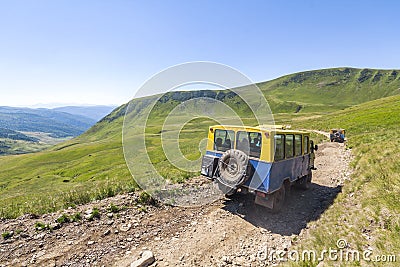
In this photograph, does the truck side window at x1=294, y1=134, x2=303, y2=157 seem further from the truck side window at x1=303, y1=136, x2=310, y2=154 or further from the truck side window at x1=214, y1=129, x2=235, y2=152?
the truck side window at x1=214, y1=129, x2=235, y2=152

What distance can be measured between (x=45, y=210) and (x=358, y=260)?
37.2 ft

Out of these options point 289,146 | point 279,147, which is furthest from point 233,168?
point 289,146

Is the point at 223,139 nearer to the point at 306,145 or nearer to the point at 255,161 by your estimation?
the point at 255,161

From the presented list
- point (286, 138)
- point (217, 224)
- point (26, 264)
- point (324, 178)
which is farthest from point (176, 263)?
point (324, 178)

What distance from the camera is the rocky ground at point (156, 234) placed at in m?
7.09

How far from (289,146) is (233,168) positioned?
3242 millimetres

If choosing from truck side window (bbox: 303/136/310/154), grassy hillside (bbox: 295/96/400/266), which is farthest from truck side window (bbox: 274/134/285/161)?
truck side window (bbox: 303/136/310/154)

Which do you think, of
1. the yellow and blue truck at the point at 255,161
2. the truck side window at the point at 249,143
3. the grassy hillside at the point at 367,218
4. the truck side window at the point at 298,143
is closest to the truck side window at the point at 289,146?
the yellow and blue truck at the point at 255,161

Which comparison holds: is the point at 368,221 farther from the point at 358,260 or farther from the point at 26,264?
the point at 26,264

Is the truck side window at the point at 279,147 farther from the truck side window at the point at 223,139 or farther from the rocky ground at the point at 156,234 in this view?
the rocky ground at the point at 156,234

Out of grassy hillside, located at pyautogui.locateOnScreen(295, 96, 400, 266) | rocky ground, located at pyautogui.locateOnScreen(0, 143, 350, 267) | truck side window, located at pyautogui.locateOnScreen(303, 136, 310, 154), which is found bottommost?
rocky ground, located at pyautogui.locateOnScreen(0, 143, 350, 267)

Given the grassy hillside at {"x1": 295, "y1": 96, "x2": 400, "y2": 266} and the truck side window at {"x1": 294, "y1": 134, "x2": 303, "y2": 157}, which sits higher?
the truck side window at {"x1": 294, "y1": 134, "x2": 303, "y2": 157}

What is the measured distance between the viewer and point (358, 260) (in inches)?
244

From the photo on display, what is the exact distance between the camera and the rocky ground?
709 centimetres
